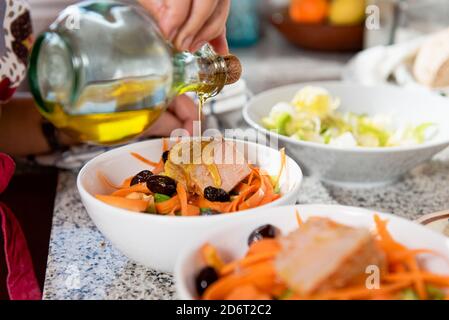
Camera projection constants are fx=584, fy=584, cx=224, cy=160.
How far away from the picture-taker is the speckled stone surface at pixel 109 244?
82 centimetres

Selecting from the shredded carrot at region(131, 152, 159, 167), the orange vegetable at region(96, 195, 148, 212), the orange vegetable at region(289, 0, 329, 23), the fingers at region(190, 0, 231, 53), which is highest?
the fingers at region(190, 0, 231, 53)

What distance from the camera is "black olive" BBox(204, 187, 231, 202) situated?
2.81ft

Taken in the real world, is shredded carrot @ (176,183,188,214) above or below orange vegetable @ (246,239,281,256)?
below

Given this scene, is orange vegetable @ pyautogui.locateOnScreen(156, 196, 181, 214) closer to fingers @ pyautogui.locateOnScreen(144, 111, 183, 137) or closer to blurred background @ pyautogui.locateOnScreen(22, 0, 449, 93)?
fingers @ pyautogui.locateOnScreen(144, 111, 183, 137)

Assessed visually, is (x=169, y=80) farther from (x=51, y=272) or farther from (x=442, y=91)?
(x=442, y=91)

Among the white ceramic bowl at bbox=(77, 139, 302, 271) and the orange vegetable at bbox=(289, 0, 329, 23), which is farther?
the orange vegetable at bbox=(289, 0, 329, 23)

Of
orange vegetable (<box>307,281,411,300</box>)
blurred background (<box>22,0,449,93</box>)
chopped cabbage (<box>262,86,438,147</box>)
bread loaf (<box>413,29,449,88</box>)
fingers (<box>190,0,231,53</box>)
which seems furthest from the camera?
blurred background (<box>22,0,449,93</box>)

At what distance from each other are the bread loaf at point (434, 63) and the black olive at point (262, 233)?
104 centimetres

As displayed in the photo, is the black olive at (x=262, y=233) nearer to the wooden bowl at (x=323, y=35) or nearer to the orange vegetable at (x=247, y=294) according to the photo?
the orange vegetable at (x=247, y=294)

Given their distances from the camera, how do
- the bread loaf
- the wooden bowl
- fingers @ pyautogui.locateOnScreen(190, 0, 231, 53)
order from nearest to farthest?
fingers @ pyautogui.locateOnScreen(190, 0, 231, 53) < the bread loaf < the wooden bowl

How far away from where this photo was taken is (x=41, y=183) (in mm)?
1333

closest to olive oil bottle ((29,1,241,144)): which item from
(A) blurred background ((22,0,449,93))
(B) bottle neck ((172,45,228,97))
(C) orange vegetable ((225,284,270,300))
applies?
(B) bottle neck ((172,45,228,97))

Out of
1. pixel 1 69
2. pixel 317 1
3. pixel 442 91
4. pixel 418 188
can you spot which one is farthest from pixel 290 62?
pixel 1 69

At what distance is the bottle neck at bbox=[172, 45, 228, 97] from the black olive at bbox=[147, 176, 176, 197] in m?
0.14
